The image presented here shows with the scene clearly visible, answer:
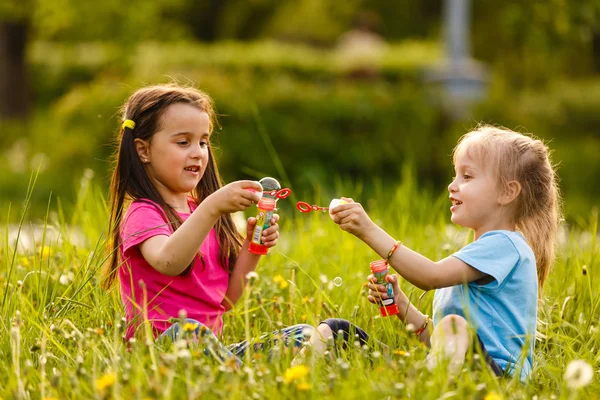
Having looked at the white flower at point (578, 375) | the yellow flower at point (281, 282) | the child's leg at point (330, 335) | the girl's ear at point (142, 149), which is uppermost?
the girl's ear at point (142, 149)

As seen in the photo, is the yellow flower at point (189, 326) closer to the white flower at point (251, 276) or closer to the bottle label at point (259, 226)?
the white flower at point (251, 276)

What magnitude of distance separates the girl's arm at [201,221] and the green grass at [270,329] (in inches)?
9.8

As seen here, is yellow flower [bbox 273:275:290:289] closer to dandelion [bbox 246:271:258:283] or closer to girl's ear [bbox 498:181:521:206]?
dandelion [bbox 246:271:258:283]

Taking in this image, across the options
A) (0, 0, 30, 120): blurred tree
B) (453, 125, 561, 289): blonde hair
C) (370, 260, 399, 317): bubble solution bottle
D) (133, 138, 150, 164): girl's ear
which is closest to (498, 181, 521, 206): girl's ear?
(453, 125, 561, 289): blonde hair

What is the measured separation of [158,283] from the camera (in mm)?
2996

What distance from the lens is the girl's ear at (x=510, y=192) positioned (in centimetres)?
283

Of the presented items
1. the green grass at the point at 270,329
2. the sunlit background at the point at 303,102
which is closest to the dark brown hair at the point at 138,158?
the green grass at the point at 270,329

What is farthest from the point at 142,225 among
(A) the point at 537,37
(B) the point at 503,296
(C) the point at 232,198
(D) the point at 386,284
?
(A) the point at 537,37

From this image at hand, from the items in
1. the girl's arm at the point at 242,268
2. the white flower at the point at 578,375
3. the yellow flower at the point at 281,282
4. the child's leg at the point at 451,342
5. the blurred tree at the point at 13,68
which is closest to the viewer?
the white flower at the point at 578,375

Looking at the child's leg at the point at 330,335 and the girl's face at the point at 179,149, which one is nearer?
the child's leg at the point at 330,335

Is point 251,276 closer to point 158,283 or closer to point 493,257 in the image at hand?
point 158,283

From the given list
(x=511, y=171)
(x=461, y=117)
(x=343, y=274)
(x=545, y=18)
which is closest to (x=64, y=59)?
(x=461, y=117)

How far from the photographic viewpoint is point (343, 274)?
3.80m

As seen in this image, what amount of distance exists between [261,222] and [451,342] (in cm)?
75
